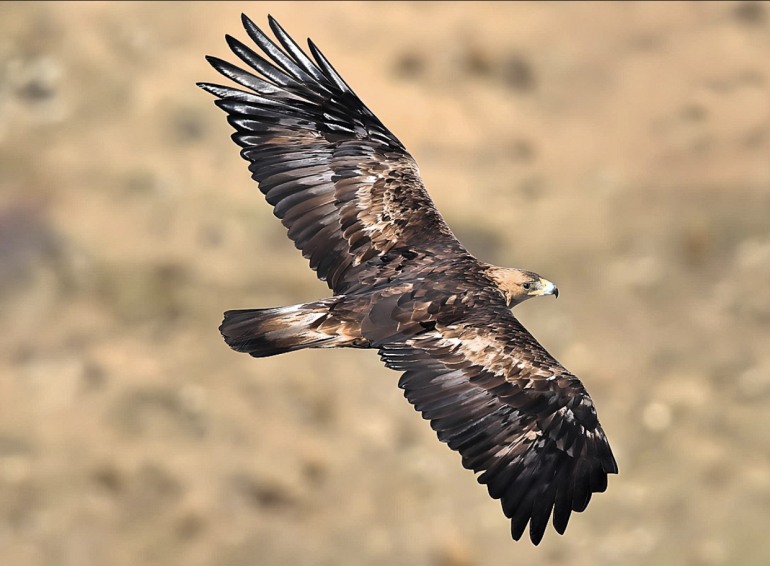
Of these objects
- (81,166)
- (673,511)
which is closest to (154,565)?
(81,166)

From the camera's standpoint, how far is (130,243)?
16688 mm

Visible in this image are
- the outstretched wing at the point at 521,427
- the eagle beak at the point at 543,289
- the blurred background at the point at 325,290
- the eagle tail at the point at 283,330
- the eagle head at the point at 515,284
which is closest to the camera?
the outstretched wing at the point at 521,427

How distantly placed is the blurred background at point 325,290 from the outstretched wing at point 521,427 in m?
6.95

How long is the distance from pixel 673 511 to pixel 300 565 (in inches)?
164

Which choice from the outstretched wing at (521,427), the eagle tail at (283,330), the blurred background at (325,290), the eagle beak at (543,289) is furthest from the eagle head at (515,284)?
the blurred background at (325,290)

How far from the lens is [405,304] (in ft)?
31.4

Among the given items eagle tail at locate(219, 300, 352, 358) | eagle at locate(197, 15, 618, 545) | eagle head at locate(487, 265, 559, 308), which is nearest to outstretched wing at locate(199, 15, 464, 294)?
eagle at locate(197, 15, 618, 545)

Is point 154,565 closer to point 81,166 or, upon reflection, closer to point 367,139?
point 81,166

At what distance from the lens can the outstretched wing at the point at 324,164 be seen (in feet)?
33.7

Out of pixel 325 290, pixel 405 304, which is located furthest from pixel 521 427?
pixel 325 290

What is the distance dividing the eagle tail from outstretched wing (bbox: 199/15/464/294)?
0.58 meters

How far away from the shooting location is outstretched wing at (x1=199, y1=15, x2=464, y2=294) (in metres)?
10.3

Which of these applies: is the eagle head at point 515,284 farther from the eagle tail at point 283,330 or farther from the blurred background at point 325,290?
the blurred background at point 325,290

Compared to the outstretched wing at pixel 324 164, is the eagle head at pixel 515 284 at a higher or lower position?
lower
